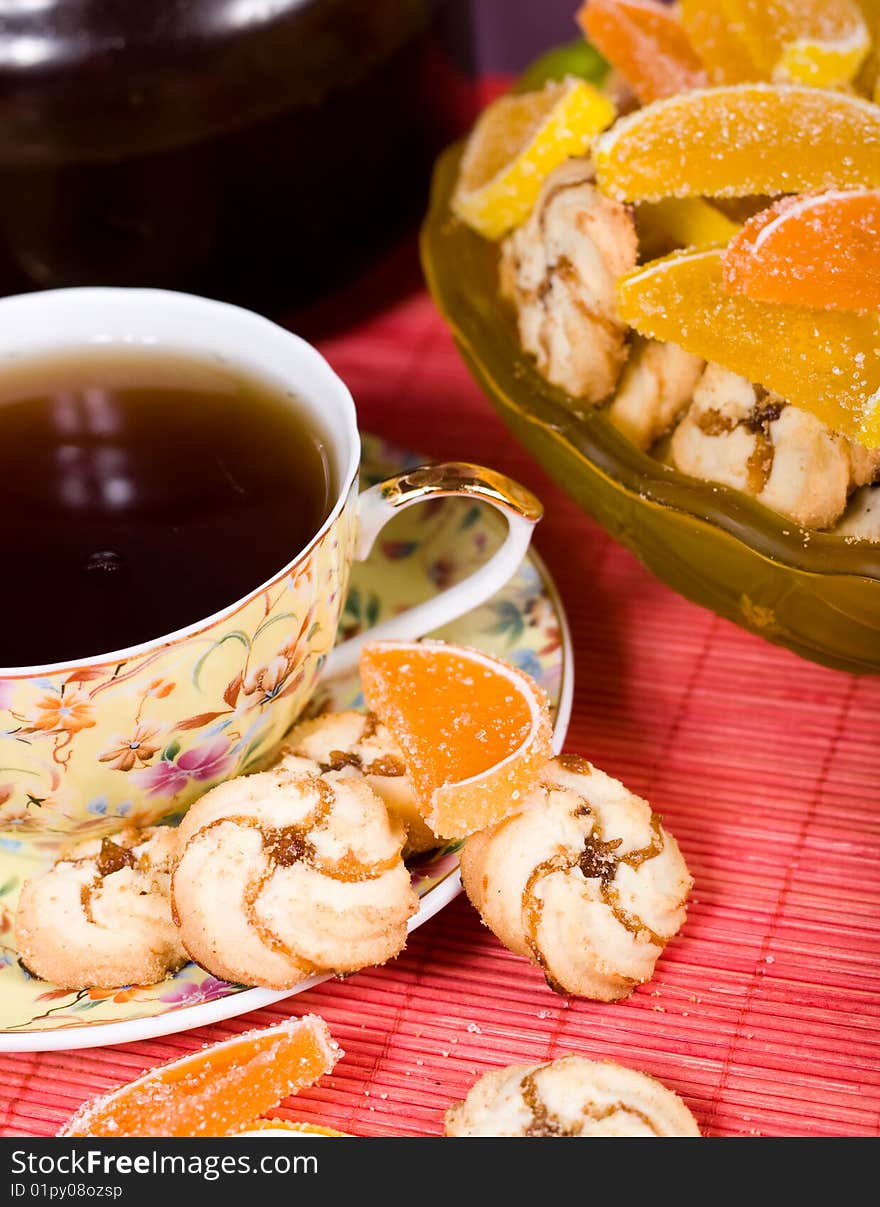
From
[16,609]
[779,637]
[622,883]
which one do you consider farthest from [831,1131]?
[16,609]

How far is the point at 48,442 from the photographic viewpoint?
3.50ft

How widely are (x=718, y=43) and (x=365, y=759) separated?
0.70 metres

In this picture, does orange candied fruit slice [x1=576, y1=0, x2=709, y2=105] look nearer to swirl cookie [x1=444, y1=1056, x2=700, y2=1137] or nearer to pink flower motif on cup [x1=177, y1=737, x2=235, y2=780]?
pink flower motif on cup [x1=177, y1=737, x2=235, y2=780]

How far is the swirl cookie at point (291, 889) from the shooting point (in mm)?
779

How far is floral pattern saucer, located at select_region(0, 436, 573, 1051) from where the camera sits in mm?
788

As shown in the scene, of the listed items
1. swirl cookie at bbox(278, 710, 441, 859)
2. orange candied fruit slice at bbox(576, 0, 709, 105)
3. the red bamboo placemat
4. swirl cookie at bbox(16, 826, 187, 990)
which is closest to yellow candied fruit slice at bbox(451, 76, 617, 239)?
orange candied fruit slice at bbox(576, 0, 709, 105)

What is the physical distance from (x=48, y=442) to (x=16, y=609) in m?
0.19

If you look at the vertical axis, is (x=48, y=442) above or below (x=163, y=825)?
above

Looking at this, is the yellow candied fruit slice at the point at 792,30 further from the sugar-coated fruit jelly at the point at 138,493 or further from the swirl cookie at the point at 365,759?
the swirl cookie at the point at 365,759

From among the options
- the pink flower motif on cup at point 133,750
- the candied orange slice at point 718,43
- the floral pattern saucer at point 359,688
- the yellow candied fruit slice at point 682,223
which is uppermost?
the candied orange slice at point 718,43

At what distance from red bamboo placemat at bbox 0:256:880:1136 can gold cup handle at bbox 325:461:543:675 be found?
15 cm

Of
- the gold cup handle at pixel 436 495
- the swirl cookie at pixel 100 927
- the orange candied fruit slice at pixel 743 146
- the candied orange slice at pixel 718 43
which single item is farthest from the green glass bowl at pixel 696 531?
the swirl cookie at pixel 100 927

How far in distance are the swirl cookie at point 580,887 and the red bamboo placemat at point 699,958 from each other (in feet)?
0.17

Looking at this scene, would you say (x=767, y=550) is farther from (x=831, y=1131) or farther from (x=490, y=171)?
(x=490, y=171)
